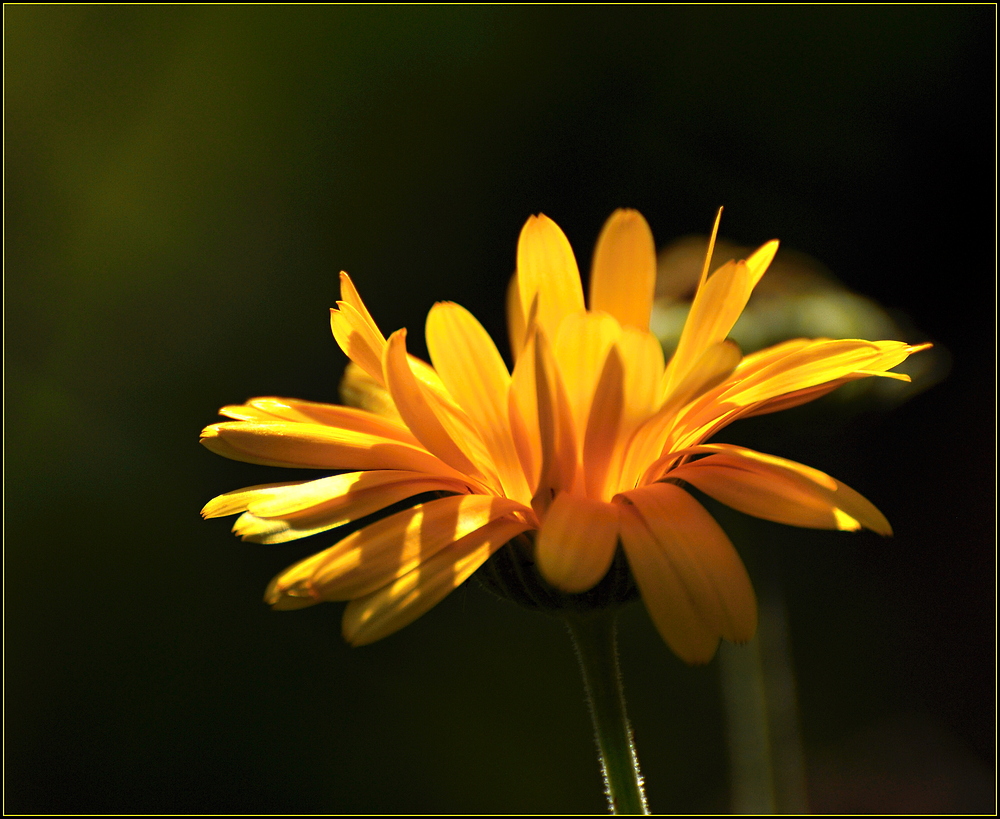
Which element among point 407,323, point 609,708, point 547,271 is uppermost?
point 407,323

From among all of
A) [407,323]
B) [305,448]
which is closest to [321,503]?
[305,448]

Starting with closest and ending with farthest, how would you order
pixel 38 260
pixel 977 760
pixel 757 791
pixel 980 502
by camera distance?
pixel 757 791 → pixel 977 760 → pixel 980 502 → pixel 38 260

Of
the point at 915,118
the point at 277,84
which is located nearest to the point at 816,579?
the point at 915,118

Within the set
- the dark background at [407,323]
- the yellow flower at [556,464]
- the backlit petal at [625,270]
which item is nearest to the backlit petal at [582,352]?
the yellow flower at [556,464]

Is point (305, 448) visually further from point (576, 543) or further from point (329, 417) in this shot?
point (576, 543)

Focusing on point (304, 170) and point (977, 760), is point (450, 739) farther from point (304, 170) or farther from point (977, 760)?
point (304, 170)

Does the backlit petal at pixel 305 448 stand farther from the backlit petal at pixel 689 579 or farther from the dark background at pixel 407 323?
the dark background at pixel 407 323
